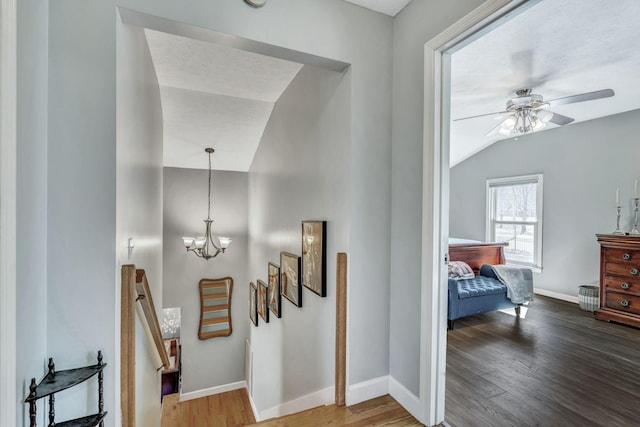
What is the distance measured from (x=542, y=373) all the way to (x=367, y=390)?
1528 mm

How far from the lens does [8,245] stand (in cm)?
96

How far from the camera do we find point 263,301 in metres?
4.21

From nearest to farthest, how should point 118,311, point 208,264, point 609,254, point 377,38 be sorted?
point 118,311 < point 377,38 < point 609,254 < point 208,264

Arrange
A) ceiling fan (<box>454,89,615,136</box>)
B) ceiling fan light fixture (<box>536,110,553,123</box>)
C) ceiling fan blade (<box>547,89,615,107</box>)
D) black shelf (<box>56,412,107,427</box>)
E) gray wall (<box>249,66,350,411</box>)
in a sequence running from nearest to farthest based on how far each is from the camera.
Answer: black shelf (<box>56,412,107,427</box>) → gray wall (<box>249,66,350,411</box>) → ceiling fan blade (<box>547,89,615,107</box>) → ceiling fan (<box>454,89,615,136</box>) → ceiling fan light fixture (<box>536,110,553,123</box>)

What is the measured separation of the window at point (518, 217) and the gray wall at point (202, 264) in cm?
462

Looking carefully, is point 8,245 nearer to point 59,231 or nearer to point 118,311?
point 59,231

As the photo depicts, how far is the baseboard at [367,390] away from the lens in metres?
1.91

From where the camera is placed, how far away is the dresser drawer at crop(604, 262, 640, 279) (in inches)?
132

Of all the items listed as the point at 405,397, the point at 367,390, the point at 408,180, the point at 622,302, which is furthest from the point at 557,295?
the point at 408,180

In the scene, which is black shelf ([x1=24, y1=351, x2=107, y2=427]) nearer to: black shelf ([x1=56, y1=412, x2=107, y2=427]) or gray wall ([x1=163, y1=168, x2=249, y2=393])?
black shelf ([x1=56, y1=412, x2=107, y2=427])

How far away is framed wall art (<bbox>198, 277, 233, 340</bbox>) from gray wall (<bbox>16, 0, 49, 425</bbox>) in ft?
13.4

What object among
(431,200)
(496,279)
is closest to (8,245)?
(431,200)

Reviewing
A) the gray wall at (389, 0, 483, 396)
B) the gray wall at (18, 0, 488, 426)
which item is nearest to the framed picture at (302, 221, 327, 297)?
the gray wall at (18, 0, 488, 426)

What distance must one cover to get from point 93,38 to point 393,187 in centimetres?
176
